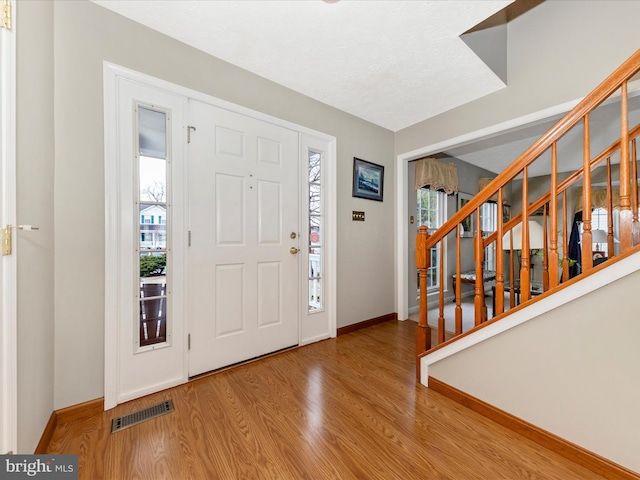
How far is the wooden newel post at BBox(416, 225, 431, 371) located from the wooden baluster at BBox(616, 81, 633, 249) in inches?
37.4

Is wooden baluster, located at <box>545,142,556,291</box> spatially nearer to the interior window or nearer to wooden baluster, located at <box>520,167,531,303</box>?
wooden baluster, located at <box>520,167,531,303</box>

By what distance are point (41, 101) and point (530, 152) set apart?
256cm

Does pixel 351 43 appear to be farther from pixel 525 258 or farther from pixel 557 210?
pixel 525 258

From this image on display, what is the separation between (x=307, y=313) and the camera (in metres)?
2.74

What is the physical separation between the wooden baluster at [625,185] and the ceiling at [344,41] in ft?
3.37

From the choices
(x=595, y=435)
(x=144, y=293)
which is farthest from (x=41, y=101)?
(x=595, y=435)

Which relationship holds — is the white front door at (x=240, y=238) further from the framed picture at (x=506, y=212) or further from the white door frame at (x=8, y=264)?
the framed picture at (x=506, y=212)

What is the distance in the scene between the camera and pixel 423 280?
6.54 ft

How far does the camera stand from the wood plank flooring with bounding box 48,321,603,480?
1256mm

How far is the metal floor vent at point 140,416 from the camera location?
1550 millimetres

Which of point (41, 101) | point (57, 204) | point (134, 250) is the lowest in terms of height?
point (134, 250)

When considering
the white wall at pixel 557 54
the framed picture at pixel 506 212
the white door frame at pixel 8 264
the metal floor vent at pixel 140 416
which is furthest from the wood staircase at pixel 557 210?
the framed picture at pixel 506 212

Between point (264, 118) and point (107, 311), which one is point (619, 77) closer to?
point (264, 118)

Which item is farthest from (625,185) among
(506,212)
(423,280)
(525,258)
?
(506,212)
